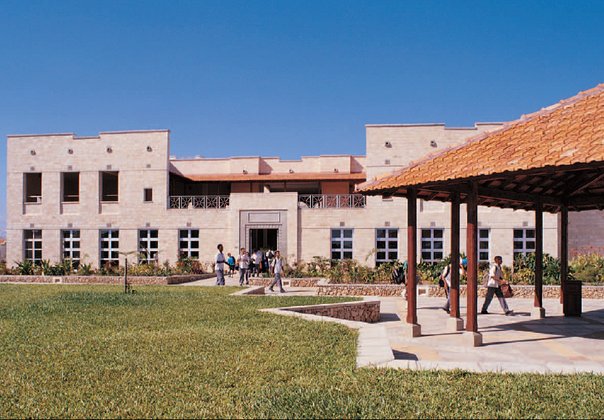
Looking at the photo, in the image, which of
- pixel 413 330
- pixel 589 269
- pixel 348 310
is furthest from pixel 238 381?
pixel 589 269

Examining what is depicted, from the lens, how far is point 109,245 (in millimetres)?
32969

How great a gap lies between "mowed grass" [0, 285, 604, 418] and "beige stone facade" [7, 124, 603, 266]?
2049cm

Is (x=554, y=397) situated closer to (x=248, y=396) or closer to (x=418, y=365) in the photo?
(x=418, y=365)

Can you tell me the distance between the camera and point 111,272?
2744 centimetres

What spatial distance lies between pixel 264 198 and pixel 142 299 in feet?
52.7

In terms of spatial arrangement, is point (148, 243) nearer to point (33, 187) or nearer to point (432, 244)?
point (33, 187)

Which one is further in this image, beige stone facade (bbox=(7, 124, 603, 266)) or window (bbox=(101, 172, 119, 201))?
window (bbox=(101, 172, 119, 201))

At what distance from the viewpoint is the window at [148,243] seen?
3231cm

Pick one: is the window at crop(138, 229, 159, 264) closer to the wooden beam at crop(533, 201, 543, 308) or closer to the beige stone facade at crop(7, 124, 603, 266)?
the beige stone facade at crop(7, 124, 603, 266)

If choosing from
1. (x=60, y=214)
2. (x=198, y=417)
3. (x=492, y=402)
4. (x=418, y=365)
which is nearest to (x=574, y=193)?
(x=418, y=365)

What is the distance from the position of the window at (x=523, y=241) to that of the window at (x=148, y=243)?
19.3m

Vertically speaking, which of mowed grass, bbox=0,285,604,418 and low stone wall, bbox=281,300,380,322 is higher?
mowed grass, bbox=0,285,604,418

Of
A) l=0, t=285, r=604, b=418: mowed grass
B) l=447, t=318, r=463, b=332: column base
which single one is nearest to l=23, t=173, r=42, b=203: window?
l=0, t=285, r=604, b=418: mowed grass

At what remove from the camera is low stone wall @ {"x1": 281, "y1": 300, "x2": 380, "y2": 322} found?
13.4m
